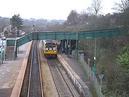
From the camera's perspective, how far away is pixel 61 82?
37.0 m

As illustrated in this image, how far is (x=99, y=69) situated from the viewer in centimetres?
3712

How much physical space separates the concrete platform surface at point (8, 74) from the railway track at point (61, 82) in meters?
4.03

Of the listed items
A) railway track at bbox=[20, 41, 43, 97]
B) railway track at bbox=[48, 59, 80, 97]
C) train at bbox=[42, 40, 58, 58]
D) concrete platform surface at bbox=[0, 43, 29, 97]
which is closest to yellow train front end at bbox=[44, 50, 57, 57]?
train at bbox=[42, 40, 58, 58]

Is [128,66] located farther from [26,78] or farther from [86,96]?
[26,78]

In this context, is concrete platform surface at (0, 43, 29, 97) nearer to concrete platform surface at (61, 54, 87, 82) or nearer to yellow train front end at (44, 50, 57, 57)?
yellow train front end at (44, 50, 57, 57)

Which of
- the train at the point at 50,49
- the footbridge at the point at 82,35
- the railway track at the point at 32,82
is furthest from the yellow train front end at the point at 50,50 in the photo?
the railway track at the point at 32,82

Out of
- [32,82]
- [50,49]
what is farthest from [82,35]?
[32,82]

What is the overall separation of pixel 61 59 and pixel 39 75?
11.3 m

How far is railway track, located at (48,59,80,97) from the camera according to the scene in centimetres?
3175

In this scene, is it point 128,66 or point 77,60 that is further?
point 77,60

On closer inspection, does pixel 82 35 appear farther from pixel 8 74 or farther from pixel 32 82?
pixel 32 82

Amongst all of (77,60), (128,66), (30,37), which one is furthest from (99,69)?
(30,37)

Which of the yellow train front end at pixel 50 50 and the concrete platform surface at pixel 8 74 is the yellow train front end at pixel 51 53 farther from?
the concrete platform surface at pixel 8 74

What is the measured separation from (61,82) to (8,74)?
21.4 feet
